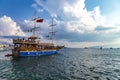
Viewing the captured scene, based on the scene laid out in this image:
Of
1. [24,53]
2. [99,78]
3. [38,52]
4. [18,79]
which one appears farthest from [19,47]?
[99,78]

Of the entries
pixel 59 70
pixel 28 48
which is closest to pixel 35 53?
pixel 28 48

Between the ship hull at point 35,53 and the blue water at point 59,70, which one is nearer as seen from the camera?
the blue water at point 59,70

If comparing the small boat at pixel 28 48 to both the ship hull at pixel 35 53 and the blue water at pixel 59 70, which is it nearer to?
the ship hull at pixel 35 53

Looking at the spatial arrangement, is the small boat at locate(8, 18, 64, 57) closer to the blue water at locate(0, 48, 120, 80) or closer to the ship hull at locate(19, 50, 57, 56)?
the ship hull at locate(19, 50, 57, 56)

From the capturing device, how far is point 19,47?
75.9 meters

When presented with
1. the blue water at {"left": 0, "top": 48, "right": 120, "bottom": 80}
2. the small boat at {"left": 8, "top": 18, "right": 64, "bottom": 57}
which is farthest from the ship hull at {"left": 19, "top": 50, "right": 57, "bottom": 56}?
the blue water at {"left": 0, "top": 48, "right": 120, "bottom": 80}

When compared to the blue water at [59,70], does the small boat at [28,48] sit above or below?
above

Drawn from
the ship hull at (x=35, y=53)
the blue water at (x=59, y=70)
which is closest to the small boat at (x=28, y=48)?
the ship hull at (x=35, y=53)

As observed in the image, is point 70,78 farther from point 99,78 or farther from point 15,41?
point 15,41

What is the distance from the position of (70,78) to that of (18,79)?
964cm

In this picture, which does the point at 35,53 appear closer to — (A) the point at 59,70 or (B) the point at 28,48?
(B) the point at 28,48

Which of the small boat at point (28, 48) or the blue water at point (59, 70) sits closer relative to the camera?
the blue water at point (59, 70)

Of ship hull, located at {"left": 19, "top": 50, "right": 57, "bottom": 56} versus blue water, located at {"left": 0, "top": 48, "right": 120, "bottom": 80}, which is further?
ship hull, located at {"left": 19, "top": 50, "right": 57, "bottom": 56}

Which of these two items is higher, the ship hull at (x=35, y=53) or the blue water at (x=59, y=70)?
the ship hull at (x=35, y=53)
